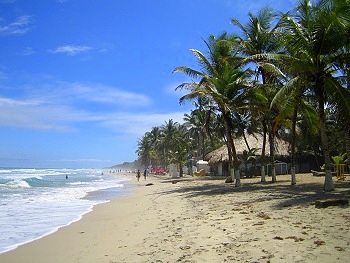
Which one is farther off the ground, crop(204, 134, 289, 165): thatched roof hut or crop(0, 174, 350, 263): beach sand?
crop(204, 134, 289, 165): thatched roof hut

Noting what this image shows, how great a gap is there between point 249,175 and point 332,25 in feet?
62.4

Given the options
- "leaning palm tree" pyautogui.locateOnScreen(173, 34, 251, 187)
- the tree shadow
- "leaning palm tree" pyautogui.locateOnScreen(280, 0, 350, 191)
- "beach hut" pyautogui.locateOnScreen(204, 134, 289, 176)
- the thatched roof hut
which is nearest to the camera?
the tree shadow

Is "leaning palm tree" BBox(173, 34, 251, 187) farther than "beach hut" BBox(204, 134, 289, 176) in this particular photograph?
No

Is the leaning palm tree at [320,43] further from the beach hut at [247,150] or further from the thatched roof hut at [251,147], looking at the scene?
the thatched roof hut at [251,147]

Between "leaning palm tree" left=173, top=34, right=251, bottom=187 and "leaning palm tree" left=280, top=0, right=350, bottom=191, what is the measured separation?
4.37 metres

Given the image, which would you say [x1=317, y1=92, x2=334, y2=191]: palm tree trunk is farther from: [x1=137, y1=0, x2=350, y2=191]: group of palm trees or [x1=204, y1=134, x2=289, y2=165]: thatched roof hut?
[x1=204, y1=134, x2=289, y2=165]: thatched roof hut

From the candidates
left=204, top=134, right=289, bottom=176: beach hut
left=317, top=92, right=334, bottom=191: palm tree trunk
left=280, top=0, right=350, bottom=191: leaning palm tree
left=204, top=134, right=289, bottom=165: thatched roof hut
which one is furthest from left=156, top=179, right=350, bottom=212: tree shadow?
left=204, top=134, right=289, bottom=165: thatched roof hut

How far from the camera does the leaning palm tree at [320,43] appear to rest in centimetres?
1048

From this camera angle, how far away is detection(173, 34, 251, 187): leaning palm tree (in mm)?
16422

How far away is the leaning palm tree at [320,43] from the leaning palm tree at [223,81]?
14.3ft

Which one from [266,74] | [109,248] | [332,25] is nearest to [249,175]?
[266,74]

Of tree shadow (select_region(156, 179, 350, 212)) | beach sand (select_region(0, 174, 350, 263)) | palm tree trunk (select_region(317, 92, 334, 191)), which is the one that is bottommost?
beach sand (select_region(0, 174, 350, 263))

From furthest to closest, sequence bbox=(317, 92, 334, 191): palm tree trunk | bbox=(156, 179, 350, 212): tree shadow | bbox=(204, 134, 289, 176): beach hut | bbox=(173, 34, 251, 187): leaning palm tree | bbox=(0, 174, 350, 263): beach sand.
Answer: bbox=(204, 134, 289, 176): beach hut
bbox=(173, 34, 251, 187): leaning palm tree
bbox=(317, 92, 334, 191): palm tree trunk
bbox=(156, 179, 350, 212): tree shadow
bbox=(0, 174, 350, 263): beach sand

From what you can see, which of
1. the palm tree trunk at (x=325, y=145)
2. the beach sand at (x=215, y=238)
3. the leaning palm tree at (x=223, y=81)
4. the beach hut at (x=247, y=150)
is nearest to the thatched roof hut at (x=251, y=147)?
the beach hut at (x=247, y=150)
